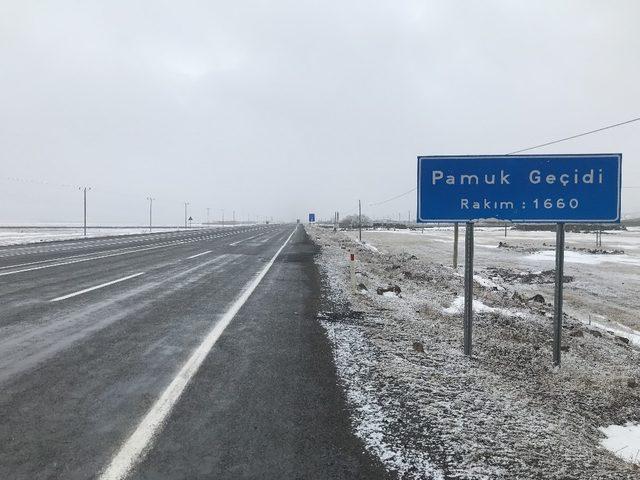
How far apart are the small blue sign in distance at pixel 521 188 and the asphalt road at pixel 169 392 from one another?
281cm

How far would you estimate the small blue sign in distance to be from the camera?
572 centimetres

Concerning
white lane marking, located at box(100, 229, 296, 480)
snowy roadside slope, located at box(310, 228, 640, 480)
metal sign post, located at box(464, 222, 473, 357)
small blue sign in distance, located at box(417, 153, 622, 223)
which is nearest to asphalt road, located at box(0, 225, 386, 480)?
white lane marking, located at box(100, 229, 296, 480)

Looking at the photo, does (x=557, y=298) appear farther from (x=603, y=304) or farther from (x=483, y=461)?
(x=603, y=304)

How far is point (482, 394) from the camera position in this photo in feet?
15.0

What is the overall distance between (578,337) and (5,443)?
869 cm

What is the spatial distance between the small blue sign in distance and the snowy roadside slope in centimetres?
203

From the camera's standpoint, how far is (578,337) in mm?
8000

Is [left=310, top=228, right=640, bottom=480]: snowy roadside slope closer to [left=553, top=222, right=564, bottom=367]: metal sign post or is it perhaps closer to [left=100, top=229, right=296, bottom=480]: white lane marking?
[left=553, top=222, right=564, bottom=367]: metal sign post

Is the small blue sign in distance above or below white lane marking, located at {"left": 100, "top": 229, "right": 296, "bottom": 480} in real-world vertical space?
above

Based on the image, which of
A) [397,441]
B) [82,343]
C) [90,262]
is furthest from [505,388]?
[90,262]

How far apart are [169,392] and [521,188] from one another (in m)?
5.17

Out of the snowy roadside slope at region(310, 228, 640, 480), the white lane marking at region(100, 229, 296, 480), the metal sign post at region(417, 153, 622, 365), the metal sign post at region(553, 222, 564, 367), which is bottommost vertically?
the snowy roadside slope at region(310, 228, 640, 480)

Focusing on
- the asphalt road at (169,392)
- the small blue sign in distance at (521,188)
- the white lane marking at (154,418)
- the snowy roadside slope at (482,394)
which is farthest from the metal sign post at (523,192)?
the white lane marking at (154,418)

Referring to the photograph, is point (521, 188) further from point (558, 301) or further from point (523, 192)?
point (558, 301)
